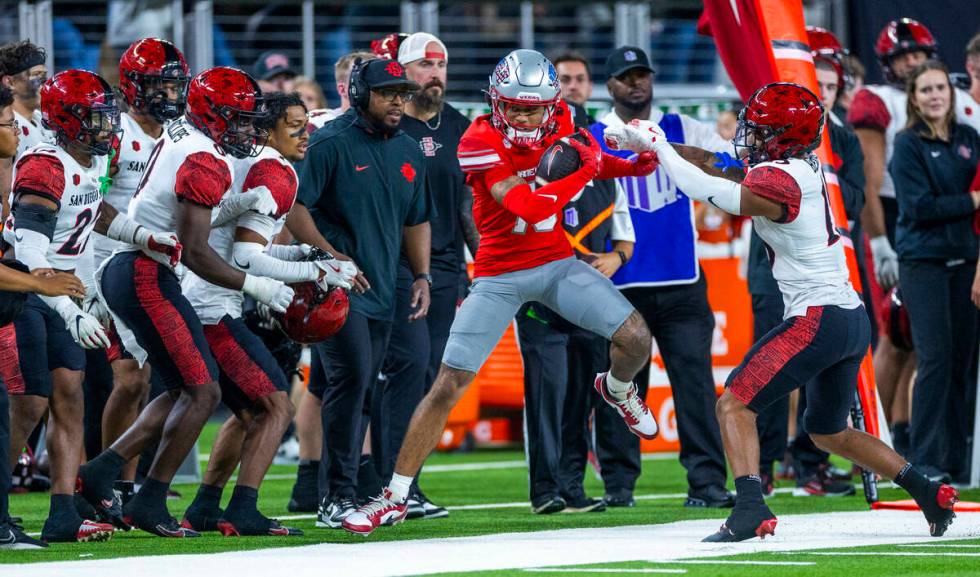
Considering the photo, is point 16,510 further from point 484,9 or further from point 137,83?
point 484,9

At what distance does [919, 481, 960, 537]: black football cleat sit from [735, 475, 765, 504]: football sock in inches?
26.7

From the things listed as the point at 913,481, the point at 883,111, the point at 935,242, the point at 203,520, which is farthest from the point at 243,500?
the point at 883,111

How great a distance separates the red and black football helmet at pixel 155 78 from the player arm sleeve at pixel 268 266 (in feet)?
3.17

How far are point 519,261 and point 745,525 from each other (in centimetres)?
148

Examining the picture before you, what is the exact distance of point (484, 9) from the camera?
14.7m

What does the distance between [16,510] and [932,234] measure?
481 cm

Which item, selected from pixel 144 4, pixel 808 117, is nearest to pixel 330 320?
A: pixel 808 117

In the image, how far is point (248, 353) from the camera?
263 inches

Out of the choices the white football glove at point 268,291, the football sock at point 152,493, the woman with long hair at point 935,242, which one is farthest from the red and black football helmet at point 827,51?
the football sock at point 152,493

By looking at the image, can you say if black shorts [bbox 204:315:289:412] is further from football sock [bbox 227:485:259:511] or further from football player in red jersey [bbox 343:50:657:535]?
football player in red jersey [bbox 343:50:657:535]

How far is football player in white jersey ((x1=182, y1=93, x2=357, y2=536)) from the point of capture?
6574 mm

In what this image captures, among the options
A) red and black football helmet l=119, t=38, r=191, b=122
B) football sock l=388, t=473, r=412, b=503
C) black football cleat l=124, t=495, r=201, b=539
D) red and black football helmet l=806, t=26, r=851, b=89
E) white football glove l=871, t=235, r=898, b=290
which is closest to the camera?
black football cleat l=124, t=495, r=201, b=539

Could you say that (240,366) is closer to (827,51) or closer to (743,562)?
(743,562)

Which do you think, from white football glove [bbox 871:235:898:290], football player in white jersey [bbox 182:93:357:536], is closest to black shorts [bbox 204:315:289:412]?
football player in white jersey [bbox 182:93:357:536]
